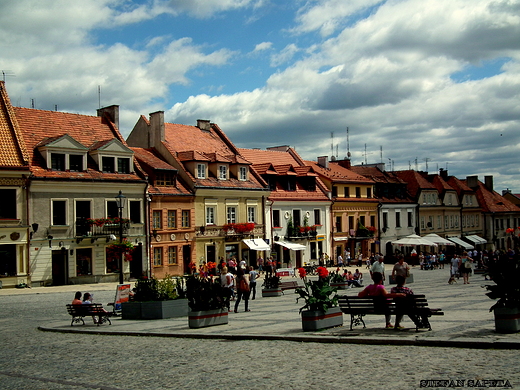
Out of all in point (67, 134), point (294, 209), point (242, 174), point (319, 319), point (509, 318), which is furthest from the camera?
point (294, 209)

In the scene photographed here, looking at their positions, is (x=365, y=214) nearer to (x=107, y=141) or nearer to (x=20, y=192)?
(x=107, y=141)

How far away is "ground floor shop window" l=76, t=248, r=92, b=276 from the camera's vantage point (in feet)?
122

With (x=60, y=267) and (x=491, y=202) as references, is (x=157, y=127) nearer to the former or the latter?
(x=60, y=267)

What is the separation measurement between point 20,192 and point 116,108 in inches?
441

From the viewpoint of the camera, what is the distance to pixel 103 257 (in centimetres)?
3825

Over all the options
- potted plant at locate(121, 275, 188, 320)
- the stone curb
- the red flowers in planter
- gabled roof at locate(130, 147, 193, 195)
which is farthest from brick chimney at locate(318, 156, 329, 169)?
the stone curb

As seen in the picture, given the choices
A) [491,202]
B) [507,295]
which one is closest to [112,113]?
[507,295]

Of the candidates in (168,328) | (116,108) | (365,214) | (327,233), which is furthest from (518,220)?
(168,328)

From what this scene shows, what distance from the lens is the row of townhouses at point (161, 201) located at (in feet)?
115

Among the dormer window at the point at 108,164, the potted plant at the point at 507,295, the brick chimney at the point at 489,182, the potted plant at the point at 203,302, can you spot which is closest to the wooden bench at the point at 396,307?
the potted plant at the point at 507,295

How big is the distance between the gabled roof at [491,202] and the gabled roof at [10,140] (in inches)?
2388

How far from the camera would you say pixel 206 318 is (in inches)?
650

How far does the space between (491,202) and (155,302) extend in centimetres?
7063

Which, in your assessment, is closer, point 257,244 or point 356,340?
point 356,340
